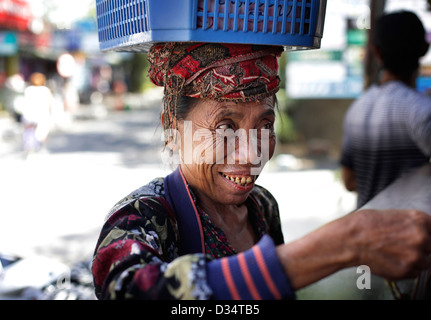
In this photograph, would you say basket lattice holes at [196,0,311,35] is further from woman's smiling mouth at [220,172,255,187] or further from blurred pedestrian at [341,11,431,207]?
blurred pedestrian at [341,11,431,207]

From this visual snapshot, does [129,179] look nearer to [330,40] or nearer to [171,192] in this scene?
[330,40]

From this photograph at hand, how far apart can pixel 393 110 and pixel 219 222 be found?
1531mm

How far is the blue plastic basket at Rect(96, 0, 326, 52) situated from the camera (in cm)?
113

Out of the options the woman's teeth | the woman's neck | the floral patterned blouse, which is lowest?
the floral patterned blouse

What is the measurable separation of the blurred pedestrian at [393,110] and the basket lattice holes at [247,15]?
1600 mm

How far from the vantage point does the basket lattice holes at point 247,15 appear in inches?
44.8

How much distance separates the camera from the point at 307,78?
7.93 m

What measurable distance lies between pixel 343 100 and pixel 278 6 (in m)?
9.75

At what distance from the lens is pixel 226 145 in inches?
54.6

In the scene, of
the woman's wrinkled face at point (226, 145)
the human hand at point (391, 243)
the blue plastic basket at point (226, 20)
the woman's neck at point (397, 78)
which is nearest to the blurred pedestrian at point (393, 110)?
the woman's neck at point (397, 78)

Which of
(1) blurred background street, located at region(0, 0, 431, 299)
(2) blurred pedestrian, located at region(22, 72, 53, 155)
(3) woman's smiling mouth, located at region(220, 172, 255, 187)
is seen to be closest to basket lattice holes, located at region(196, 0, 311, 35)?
(3) woman's smiling mouth, located at region(220, 172, 255, 187)

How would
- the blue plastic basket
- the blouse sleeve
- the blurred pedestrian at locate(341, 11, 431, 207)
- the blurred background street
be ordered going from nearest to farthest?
the blouse sleeve, the blue plastic basket, the blurred pedestrian at locate(341, 11, 431, 207), the blurred background street

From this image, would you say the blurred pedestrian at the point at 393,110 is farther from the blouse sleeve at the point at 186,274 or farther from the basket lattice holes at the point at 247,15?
the blouse sleeve at the point at 186,274

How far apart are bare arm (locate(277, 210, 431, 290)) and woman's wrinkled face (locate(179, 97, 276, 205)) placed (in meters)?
0.48
